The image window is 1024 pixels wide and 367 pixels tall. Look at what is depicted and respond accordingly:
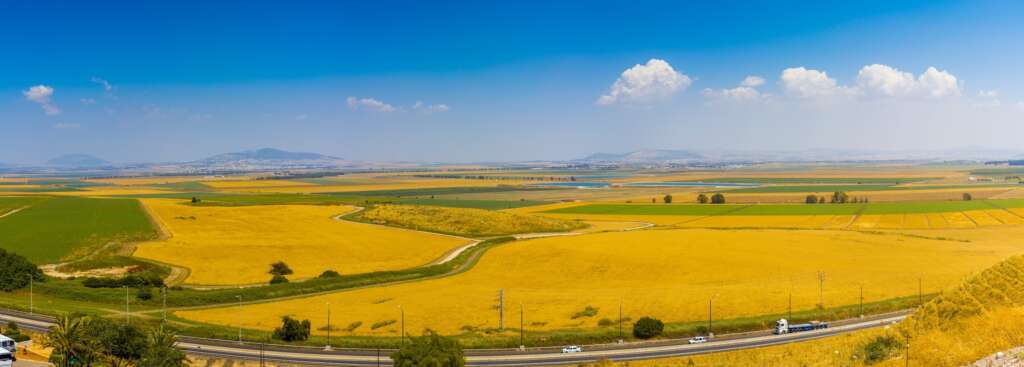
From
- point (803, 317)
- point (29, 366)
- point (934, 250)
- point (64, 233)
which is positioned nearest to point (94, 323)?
point (29, 366)

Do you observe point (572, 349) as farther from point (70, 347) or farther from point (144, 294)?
point (144, 294)

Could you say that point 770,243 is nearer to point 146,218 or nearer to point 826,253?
point 826,253

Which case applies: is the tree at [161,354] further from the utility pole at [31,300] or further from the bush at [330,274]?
the bush at [330,274]

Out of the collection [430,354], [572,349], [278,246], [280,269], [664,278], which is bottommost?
[280,269]

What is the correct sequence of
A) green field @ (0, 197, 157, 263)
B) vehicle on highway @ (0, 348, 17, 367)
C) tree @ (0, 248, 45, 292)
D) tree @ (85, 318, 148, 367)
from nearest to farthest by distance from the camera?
tree @ (85, 318, 148, 367)
vehicle on highway @ (0, 348, 17, 367)
tree @ (0, 248, 45, 292)
green field @ (0, 197, 157, 263)

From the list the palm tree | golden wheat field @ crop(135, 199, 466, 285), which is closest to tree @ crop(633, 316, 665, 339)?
the palm tree

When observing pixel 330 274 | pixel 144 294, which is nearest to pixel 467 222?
pixel 330 274

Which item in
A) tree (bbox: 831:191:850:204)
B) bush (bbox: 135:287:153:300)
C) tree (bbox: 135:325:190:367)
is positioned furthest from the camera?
tree (bbox: 831:191:850:204)

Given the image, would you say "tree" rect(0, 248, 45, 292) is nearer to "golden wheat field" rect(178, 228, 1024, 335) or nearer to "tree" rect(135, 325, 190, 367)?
"golden wheat field" rect(178, 228, 1024, 335)
